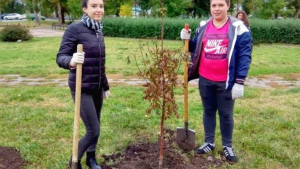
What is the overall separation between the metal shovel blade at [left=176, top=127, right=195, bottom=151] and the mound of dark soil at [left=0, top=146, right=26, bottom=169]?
6.48 ft

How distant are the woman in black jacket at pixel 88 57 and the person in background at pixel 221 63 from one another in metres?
1.23

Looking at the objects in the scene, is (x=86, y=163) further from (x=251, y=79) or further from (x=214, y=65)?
(x=251, y=79)

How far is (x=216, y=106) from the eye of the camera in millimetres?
4395

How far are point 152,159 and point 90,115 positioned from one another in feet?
3.52

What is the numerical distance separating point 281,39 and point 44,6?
3096 cm

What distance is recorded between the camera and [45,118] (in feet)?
19.2

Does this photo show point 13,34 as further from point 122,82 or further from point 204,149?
point 204,149

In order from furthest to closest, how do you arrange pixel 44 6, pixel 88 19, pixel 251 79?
pixel 44 6, pixel 251 79, pixel 88 19

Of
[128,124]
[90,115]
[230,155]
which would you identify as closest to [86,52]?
[90,115]

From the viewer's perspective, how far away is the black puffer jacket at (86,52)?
335 centimetres

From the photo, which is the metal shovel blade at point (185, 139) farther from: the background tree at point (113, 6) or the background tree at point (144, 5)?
the background tree at point (144, 5)

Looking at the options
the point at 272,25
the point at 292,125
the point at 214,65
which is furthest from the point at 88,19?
the point at 272,25

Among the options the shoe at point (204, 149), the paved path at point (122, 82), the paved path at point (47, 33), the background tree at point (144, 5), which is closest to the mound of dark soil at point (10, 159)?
the shoe at point (204, 149)

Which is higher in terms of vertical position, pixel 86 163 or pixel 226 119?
pixel 226 119
